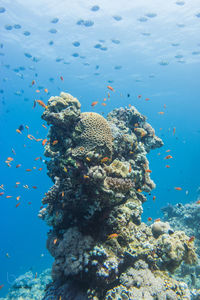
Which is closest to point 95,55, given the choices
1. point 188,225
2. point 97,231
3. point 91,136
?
point 188,225

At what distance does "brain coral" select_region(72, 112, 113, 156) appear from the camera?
574 cm

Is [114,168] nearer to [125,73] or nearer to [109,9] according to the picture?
[109,9]

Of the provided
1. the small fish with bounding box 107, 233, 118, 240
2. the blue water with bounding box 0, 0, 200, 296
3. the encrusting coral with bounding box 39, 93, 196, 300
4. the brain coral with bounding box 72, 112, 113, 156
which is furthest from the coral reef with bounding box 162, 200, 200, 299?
the brain coral with bounding box 72, 112, 113, 156

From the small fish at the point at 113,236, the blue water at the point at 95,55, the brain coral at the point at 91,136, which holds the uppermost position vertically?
the blue water at the point at 95,55

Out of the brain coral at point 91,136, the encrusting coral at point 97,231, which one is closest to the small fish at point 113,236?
the encrusting coral at point 97,231

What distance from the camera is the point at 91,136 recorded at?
5.88 metres

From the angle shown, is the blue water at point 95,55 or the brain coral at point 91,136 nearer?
the brain coral at point 91,136

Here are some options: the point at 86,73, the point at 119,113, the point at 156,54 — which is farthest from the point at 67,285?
the point at 86,73

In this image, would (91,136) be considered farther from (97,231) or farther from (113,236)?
(113,236)

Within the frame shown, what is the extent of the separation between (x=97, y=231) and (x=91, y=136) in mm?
2668

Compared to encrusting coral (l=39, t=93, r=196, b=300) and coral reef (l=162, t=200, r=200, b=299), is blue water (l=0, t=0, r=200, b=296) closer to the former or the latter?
coral reef (l=162, t=200, r=200, b=299)

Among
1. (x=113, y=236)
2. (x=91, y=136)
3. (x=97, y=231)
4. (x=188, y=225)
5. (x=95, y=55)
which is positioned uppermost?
(x=95, y=55)

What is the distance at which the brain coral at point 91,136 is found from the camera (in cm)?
574

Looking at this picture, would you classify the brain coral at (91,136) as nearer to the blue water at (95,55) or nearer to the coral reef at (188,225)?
the coral reef at (188,225)
